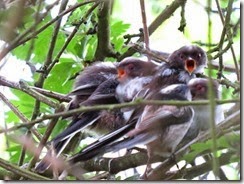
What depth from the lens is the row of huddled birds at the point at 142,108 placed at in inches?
38.8

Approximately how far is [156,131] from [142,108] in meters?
0.06

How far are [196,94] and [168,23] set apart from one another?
20.6 inches

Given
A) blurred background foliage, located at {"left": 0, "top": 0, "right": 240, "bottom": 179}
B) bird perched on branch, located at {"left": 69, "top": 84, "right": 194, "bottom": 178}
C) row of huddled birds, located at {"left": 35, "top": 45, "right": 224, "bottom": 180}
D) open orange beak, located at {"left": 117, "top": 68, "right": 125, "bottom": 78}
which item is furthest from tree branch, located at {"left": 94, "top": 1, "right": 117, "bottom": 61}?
bird perched on branch, located at {"left": 69, "top": 84, "right": 194, "bottom": 178}

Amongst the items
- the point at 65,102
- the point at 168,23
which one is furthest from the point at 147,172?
the point at 168,23

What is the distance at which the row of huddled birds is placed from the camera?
3.23 feet

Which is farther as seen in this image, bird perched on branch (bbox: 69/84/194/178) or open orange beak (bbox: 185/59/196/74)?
open orange beak (bbox: 185/59/196/74)

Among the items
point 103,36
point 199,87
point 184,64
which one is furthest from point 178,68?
point 103,36

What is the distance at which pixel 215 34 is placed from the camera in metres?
1.42

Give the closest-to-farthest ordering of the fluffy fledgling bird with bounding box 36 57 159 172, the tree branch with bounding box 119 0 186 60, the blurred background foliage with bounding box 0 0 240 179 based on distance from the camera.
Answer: the fluffy fledgling bird with bounding box 36 57 159 172 < the blurred background foliage with bounding box 0 0 240 179 < the tree branch with bounding box 119 0 186 60

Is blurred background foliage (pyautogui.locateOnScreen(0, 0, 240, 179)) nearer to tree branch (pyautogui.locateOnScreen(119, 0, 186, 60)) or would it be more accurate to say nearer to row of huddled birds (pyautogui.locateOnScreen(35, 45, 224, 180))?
tree branch (pyautogui.locateOnScreen(119, 0, 186, 60))

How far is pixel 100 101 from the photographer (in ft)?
3.86

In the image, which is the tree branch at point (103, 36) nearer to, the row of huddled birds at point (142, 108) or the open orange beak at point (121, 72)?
the row of huddled birds at point (142, 108)

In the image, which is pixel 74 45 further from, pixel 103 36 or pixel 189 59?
pixel 189 59

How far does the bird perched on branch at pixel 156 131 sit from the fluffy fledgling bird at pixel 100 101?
136 mm
